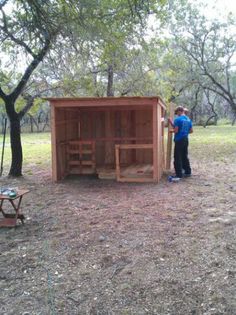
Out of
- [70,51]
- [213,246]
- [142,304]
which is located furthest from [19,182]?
[142,304]

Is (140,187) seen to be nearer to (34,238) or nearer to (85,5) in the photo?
(34,238)

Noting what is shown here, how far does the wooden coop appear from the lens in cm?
947

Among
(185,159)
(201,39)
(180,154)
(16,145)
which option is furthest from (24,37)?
(201,39)

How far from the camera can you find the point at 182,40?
19.2m

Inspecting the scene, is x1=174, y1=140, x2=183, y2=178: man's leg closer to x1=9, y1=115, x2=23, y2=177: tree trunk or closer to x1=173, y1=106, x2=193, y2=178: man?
x1=173, y1=106, x2=193, y2=178: man

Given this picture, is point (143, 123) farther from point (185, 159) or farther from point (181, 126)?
point (185, 159)

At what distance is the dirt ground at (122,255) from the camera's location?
328 centimetres

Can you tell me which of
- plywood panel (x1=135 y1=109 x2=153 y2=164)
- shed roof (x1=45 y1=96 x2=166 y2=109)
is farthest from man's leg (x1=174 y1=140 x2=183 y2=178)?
plywood panel (x1=135 y1=109 x2=153 y2=164)

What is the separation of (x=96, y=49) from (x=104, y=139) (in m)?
4.24

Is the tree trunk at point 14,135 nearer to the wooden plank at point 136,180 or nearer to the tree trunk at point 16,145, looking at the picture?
the tree trunk at point 16,145

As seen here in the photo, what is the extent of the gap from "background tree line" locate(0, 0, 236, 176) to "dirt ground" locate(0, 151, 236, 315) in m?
2.56

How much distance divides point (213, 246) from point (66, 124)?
21.7ft

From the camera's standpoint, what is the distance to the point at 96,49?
686 centimetres

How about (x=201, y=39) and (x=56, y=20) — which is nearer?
(x=56, y=20)
